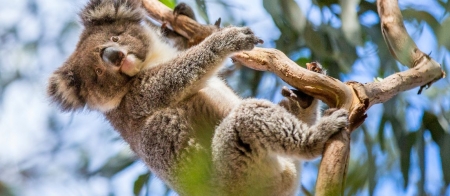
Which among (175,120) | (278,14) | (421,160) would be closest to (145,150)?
(175,120)

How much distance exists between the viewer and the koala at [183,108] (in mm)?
2309

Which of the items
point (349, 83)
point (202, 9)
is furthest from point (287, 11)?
point (202, 9)

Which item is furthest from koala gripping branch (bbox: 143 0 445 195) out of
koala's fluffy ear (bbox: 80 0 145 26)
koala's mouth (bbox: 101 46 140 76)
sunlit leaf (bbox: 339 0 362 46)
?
koala's fluffy ear (bbox: 80 0 145 26)

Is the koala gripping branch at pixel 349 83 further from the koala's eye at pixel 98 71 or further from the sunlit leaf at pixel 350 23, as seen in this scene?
the koala's eye at pixel 98 71

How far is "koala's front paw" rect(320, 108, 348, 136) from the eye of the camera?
2.04 metres

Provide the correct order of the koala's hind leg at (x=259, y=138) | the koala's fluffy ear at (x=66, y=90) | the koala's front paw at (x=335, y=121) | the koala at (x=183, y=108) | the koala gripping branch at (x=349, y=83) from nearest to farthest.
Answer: the koala gripping branch at (x=349, y=83) < the koala's front paw at (x=335, y=121) < the koala's hind leg at (x=259, y=138) < the koala at (x=183, y=108) < the koala's fluffy ear at (x=66, y=90)

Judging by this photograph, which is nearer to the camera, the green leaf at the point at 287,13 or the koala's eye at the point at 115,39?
the green leaf at the point at 287,13

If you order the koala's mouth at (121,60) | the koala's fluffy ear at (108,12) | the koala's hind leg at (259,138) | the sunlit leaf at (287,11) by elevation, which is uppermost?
the koala's fluffy ear at (108,12)

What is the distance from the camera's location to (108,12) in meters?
3.24

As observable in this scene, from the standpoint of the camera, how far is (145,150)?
2684 millimetres

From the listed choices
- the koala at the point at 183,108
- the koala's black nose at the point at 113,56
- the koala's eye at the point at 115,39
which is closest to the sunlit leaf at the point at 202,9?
the koala at the point at 183,108

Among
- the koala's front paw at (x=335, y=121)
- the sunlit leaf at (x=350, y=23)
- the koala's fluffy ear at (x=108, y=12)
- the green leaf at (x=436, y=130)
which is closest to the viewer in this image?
the koala's front paw at (x=335, y=121)

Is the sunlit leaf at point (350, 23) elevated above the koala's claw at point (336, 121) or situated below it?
above

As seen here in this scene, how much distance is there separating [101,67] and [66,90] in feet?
0.76
